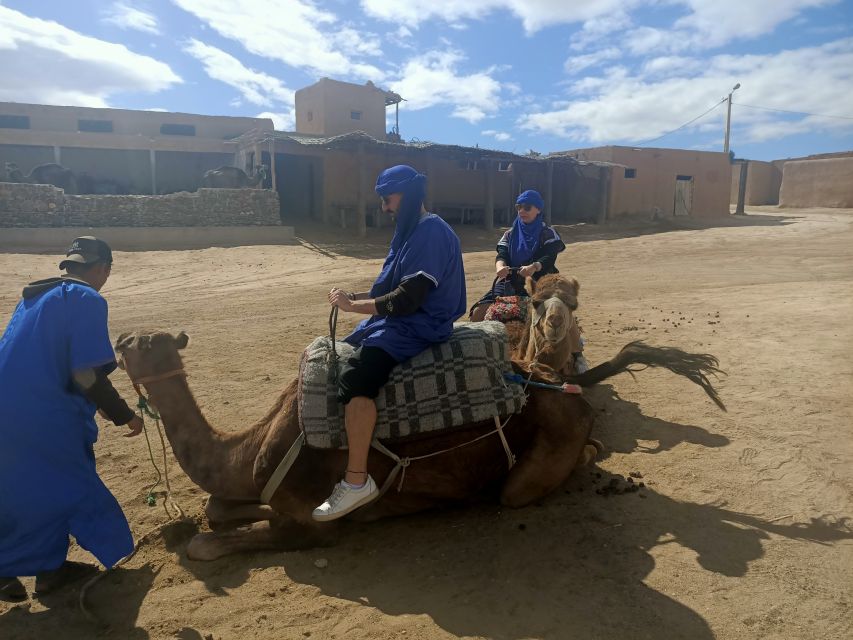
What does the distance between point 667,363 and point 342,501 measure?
2480 mm

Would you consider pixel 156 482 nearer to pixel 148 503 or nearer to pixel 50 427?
pixel 148 503

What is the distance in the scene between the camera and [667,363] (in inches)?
167

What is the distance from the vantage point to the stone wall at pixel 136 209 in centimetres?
1795

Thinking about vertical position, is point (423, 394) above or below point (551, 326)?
below

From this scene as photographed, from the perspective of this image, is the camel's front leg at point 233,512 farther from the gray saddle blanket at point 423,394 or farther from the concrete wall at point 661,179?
the concrete wall at point 661,179

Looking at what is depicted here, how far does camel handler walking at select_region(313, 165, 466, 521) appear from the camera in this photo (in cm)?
312

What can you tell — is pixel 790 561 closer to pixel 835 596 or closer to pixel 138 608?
pixel 835 596

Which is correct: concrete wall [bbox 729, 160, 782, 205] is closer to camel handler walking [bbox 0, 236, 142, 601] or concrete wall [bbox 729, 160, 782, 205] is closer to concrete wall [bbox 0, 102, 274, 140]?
concrete wall [bbox 0, 102, 274, 140]

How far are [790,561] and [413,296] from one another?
2383 mm

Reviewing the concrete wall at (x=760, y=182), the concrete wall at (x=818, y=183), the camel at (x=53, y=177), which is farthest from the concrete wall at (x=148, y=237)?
the concrete wall at (x=760, y=182)

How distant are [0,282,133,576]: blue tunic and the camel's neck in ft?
1.79

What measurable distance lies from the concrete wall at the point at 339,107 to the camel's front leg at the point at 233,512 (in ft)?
86.8

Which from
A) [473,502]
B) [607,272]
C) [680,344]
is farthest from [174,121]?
[473,502]

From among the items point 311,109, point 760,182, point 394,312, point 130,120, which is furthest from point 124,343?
Answer: point 760,182
